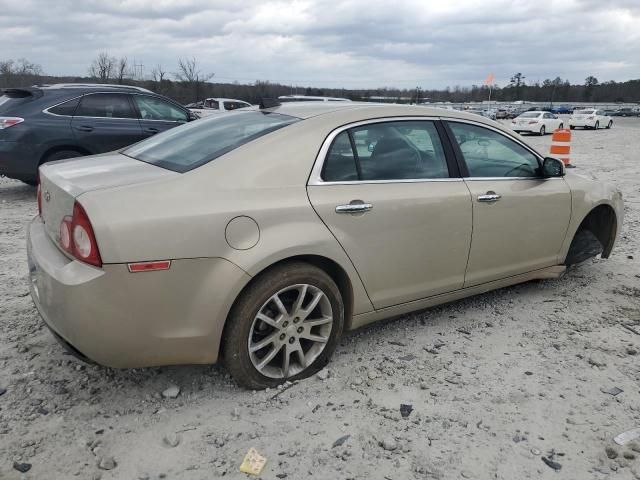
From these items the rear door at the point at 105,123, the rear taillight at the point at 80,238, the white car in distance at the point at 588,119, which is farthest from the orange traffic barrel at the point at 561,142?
the white car in distance at the point at 588,119

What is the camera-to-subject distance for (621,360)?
11.1 ft

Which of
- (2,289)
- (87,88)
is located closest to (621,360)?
(2,289)

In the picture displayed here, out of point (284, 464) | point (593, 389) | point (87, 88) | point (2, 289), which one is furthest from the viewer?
point (87, 88)

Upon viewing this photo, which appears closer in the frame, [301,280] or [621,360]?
[301,280]

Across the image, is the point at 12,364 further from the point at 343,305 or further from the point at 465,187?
the point at 465,187

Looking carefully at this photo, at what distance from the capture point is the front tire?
268 centimetres

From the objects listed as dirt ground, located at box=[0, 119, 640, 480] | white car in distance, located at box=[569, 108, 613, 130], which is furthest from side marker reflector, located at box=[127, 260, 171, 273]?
white car in distance, located at box=[569, 108, 613, 130]

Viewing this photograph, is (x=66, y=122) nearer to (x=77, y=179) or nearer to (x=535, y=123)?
(x=77, y=179)

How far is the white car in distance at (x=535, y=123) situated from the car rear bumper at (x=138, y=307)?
27.7 metres

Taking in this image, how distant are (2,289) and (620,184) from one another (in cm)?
1037

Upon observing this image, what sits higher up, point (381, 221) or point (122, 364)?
point (381, 221)

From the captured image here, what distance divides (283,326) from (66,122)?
6205 millimetres

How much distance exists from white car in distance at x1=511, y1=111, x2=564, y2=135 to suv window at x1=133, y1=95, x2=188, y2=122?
22.6 m

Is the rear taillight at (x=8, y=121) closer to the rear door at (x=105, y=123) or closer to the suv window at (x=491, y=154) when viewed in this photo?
the rear door at (x=105, y=123)
